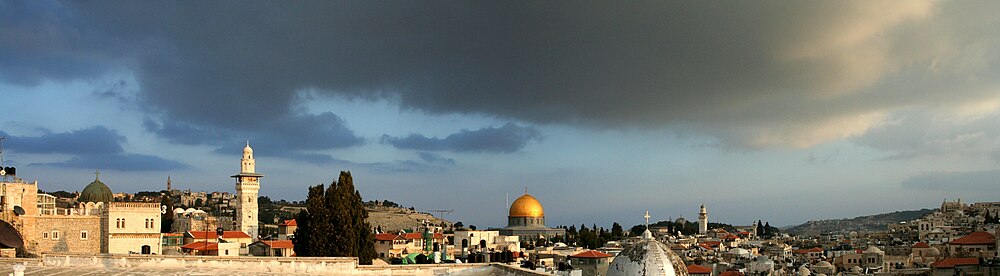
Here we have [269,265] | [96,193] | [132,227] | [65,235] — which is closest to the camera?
[269,265]

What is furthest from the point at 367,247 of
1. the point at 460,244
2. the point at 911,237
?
the point at 911,237

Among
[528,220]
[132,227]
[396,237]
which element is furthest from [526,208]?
[132,227]

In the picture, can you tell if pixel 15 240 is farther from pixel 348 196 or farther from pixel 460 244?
pixel 460 244

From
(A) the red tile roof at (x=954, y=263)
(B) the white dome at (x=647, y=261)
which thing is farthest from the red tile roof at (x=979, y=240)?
(B) the white dome at (x=647, y=261)

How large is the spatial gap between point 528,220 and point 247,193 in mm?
33036

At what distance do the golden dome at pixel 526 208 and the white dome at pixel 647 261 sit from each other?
71.6 metres

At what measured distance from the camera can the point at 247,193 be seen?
6341cm

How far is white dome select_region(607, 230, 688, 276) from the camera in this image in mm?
15555

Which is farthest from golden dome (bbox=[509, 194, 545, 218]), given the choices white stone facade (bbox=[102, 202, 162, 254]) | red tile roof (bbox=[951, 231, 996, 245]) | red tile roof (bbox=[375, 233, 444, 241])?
white stone facade (bbox=[102, 202, 162, 254])

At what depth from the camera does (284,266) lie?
1898 centimetres

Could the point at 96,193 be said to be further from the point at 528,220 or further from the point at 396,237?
the point at 528,220

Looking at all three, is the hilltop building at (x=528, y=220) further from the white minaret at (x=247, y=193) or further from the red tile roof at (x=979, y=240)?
the red tile roof at (x=979, y=240)

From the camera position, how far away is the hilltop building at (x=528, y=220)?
280ft

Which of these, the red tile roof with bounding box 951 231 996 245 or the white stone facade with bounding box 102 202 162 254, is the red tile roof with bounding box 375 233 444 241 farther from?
the red tile roof with bounding box 951 231 996 245
